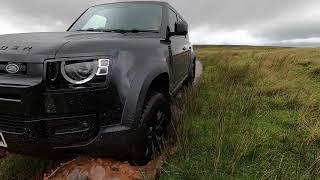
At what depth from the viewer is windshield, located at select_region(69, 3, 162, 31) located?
5.18 m

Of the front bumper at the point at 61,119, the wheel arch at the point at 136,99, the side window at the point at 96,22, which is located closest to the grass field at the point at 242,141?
the wheel arch at the point at 136,99

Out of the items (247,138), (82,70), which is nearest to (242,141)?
(247,138)

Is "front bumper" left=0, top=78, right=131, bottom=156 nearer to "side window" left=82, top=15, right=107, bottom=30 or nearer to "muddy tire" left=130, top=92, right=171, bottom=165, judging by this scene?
"muddy tire" left=130, top=92, right=171, bottom=165

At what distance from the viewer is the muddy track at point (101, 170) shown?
379cm

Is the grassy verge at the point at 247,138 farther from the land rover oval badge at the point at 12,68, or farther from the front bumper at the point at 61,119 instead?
the land rover oval badge at the point at 12,68

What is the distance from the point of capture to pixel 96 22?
5547 millimetres

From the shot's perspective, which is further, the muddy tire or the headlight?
the muddy tire

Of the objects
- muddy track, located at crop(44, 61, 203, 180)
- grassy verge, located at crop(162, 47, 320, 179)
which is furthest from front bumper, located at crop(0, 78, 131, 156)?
grassy verge, located at crop(162, 47, 320, 179)

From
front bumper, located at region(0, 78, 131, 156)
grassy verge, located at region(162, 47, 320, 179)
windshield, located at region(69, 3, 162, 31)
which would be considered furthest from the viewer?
windshield, located at region(69, 3, 162, 31)

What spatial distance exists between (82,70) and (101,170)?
0.99 meters

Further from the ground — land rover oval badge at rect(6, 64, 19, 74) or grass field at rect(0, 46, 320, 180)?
land rover oval badge at rect(6, 64, 19, 74)

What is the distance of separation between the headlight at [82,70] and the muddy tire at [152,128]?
0.62 meters

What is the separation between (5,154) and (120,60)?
257 cm

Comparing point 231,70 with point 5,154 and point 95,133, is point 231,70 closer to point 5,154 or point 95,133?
point 5,154
